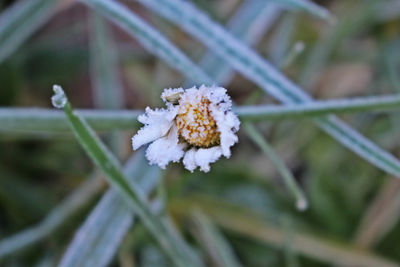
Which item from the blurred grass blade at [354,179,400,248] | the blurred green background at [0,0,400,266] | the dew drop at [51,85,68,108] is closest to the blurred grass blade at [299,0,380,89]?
the blurred green background at [0,0,400,266]

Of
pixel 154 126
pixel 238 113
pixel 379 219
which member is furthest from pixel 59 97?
pixel 379 219

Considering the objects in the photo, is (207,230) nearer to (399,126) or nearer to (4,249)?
(4,249)

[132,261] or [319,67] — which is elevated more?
[319,67]

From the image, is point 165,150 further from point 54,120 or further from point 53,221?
point 53,221

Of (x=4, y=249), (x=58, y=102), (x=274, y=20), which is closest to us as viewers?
(x=58, y=102)

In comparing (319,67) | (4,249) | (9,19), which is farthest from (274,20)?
(4,249)

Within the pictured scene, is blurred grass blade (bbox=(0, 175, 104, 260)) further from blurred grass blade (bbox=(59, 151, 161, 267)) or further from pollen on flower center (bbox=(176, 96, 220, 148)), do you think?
pollen on flower center (bbox=(176, 96, 220, 148))

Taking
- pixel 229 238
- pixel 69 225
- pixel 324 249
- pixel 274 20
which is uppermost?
pixel 274 20
